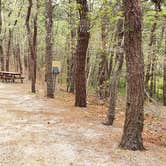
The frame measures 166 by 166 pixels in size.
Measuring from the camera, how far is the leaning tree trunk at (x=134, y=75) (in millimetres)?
5906

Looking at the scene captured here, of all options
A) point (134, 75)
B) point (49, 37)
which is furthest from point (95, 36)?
point (134, 75)

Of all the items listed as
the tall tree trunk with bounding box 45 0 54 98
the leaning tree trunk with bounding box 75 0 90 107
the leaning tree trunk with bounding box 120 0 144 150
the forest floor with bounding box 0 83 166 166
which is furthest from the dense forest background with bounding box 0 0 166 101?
the forest floor with bounding box 0 83 166 166

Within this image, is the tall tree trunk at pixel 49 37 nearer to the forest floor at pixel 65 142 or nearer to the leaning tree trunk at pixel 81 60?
the leaning tree trunk at pixel 81 60

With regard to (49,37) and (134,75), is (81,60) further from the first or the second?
(134,75)

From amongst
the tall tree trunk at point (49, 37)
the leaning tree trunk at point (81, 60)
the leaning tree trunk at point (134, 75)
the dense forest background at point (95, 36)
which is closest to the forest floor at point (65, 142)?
the leaning tree trunk at point (134, 75)

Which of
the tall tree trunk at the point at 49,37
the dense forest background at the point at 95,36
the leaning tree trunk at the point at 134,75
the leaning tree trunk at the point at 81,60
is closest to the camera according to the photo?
the leaning tree trunk at the point at 134,75

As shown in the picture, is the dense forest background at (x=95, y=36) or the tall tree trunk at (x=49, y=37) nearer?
the dense forest background at (x=95, y=36)

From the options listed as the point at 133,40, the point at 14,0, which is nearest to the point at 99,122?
the point at 133,40

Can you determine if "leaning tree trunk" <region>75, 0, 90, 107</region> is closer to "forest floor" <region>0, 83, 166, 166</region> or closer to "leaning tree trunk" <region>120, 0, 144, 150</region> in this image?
"forest floor" <region>0, 83, 166, 166</region>

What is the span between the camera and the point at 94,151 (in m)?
5.85

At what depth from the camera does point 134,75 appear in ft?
19.7

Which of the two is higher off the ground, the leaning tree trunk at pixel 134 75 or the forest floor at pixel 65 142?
the leaning tree trunk at pixel 134 75

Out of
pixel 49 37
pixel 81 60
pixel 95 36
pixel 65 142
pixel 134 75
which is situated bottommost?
pixel 65 142

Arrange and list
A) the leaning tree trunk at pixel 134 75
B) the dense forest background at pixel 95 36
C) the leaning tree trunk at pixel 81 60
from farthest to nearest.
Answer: the leaning tree trunk at pixel 81 60 → the dense forest background at pixel 95 36 → the leaning tree trunk at pixel 134 75
